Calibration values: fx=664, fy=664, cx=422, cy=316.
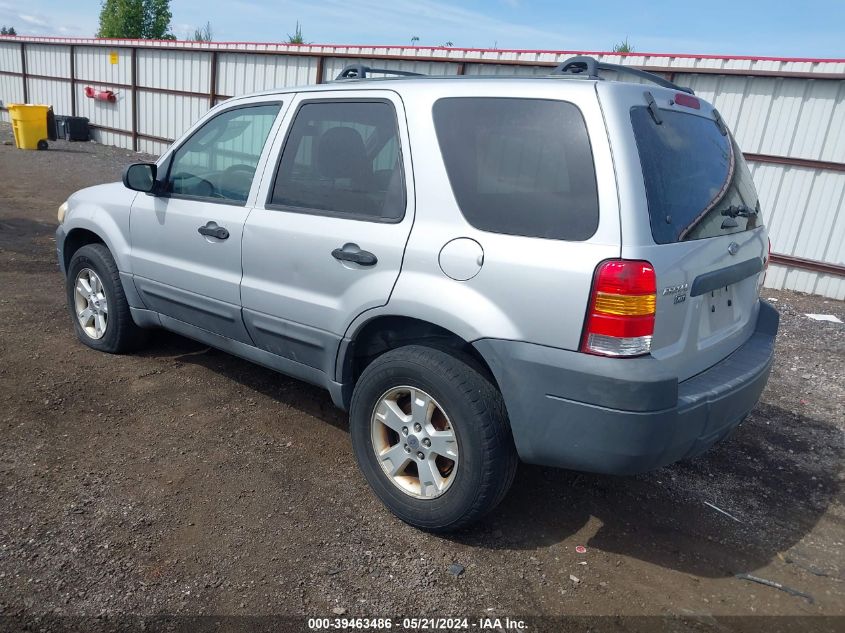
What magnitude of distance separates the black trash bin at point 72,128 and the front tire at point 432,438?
66.2ft

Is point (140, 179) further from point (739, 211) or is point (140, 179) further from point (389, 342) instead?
point (739, 211)

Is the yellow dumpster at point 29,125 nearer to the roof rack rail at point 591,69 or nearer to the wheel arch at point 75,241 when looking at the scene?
the wheel arch at point 75,241

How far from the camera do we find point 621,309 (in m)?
2.38

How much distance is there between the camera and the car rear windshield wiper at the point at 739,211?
115 inches

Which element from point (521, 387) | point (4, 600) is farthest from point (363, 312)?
point (4, 600)

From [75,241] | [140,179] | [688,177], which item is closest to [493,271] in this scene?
[688,177]

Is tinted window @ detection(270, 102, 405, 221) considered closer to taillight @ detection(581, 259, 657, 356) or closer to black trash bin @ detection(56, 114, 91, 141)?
taillight @ detection(581, 259, 657, 356)

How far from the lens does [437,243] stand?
277 centimetres

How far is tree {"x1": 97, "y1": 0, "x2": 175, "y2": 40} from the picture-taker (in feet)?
142

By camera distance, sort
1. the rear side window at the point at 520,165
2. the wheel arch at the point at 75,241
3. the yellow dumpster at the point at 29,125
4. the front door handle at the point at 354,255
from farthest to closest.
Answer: the yellow dumpster at the point at 29,125
the wheel arch at the point at 75,241
the front door handle at the point at 354,255
the rear side window at the point at 520,165

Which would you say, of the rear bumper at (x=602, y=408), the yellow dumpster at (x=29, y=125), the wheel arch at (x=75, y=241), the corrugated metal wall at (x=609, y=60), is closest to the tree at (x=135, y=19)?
the corrugated metal wall at (x=609, y=60)

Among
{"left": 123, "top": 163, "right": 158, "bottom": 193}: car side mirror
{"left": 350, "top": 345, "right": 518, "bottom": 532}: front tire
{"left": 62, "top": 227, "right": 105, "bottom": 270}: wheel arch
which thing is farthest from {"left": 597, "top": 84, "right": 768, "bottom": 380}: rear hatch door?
{"left": 62, "top": 227, "right": 105, "bottom": 270}: wheel arch

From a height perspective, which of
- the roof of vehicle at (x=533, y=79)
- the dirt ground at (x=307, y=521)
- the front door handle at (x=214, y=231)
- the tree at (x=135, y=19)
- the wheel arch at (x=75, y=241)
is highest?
the tree at (x=135, y=19)

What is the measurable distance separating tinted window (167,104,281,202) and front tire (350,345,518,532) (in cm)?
144
